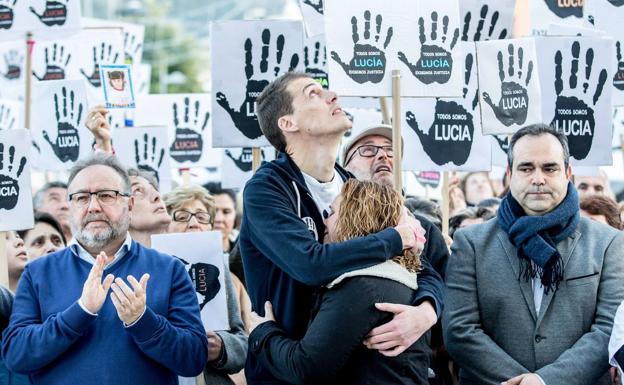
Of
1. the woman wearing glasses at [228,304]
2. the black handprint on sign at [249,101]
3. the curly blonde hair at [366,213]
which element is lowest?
the woman wearing glasses at [228,304]

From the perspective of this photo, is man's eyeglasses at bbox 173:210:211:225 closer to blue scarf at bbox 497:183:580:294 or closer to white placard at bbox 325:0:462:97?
white placard at bbox 325:0:462:97

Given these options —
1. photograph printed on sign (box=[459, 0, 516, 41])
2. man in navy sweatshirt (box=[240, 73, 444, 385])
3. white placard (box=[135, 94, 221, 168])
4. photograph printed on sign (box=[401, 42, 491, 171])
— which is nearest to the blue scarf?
man in navy sweatshirt (box=[240, 73, 444, 385])

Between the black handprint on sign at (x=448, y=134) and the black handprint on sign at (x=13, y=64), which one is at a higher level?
the black handprint on sign at (x=13, y=64)

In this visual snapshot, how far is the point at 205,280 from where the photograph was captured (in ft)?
17.8

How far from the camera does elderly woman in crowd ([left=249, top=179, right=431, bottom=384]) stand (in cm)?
411

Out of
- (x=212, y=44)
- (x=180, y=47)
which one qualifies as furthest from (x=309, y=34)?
(x=180, y=47)

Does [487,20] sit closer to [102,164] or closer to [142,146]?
[142,146]

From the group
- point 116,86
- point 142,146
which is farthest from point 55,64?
point 116,86

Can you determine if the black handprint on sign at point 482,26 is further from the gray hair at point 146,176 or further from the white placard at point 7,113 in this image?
the white placard at point 7,113

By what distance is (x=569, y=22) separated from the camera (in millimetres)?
8008

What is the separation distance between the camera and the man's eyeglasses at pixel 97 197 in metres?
4.87

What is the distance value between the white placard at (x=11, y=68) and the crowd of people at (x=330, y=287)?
582cm

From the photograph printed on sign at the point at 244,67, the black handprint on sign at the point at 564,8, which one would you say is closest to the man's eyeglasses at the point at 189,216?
the photograph printed on sign at the point at 244,67

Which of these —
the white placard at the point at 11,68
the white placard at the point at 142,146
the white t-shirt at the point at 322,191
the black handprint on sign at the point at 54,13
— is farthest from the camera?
the white placard at the point at 11,68
